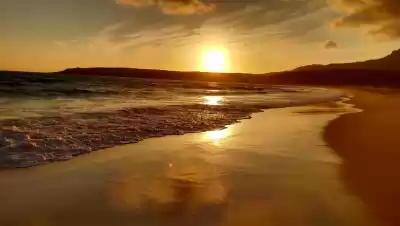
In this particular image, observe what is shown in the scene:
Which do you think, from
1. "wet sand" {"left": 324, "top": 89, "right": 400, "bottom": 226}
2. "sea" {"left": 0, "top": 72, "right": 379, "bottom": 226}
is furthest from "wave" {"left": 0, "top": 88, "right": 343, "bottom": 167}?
"wet sand" {"left": 324, "top": 89, "right": 400, "bottom": 226}

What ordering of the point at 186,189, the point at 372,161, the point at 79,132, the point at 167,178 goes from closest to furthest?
the point at 186,189, the point at 167,178, the point at 372,161, the point at 79,132

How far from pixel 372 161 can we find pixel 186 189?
3534mm

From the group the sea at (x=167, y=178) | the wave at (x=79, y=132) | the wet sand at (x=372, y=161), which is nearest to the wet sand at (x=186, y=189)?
the sea at (x=167, y=178)

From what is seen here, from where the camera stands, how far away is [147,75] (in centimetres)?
8988

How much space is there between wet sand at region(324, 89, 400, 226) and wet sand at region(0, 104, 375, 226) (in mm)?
192

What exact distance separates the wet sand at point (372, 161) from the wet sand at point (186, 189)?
7.6 inches

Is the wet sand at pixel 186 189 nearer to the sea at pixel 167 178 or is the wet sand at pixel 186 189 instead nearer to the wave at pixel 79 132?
the sea at pixel 167 178

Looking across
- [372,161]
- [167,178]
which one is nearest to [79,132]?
[167,178]

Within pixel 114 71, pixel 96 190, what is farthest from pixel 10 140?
pixel 114 71

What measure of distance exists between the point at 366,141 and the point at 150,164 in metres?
5.13

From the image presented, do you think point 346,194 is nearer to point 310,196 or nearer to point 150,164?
point 310,196

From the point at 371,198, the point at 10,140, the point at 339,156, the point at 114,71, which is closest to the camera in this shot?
the point at 371,198

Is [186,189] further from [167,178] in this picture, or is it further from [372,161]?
[372,161]

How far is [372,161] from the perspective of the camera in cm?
642
